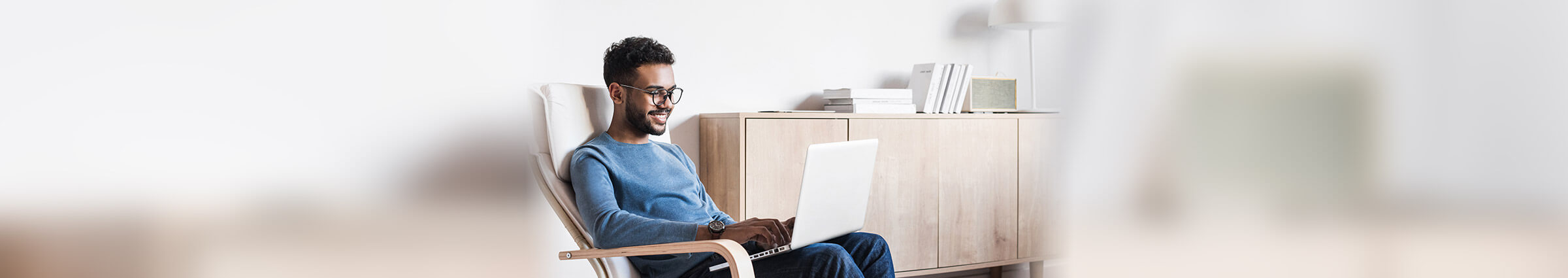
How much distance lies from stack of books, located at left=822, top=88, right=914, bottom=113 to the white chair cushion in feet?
2.92

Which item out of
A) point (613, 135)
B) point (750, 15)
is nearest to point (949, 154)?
point (750, 15)

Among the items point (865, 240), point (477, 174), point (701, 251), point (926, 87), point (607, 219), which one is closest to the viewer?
point (477, 174)

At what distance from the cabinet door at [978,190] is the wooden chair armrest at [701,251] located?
131 cm

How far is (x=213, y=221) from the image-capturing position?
0.54 metres

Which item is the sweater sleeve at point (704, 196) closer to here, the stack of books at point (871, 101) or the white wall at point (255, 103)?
the stack of books at point (871, 101)

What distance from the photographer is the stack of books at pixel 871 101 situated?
9.02 feet

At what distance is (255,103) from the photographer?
54cm

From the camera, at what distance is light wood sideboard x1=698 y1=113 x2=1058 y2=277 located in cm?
255

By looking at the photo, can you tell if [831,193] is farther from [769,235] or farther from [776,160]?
[776,160]

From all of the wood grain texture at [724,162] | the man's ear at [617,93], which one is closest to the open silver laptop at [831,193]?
the man's ear at [617,93]

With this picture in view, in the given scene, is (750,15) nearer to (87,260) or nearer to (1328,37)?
(87,260)

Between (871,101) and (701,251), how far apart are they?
4.11 feet

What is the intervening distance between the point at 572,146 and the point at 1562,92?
1.88m

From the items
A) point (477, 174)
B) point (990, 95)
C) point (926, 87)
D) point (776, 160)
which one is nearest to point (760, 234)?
point (776, 160)
